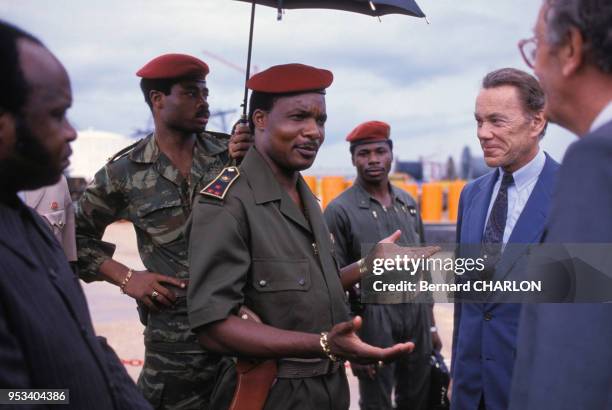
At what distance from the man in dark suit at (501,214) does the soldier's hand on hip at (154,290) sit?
149 centimetres

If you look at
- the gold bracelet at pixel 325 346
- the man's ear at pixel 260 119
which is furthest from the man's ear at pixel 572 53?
the man's ear at pixel 260 119

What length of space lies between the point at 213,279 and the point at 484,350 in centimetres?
146

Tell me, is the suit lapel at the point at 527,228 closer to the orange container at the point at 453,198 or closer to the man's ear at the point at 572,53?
the man's ear at the point at 572,53

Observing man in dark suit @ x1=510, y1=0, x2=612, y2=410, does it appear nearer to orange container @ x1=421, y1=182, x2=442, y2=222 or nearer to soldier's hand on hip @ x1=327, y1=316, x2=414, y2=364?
soldier's hand on hip @ x1=327, y1=316, x2=414, y2=364

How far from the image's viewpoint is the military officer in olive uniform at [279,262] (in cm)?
244

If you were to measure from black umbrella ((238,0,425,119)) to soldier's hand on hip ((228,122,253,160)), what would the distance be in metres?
0.15

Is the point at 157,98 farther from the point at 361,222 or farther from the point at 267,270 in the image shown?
the point at 361,222

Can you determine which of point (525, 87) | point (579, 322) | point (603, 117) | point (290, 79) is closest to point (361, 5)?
point (525, 87)

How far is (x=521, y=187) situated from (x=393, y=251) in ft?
2.45

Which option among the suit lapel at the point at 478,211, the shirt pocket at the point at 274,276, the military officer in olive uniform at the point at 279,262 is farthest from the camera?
the suit lapel at the point at 478,211

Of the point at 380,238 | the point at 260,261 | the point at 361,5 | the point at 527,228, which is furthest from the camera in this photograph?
the point at 380,238

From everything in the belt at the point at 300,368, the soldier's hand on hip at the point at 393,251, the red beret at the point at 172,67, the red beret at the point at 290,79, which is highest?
the red beret at the point at 172,67

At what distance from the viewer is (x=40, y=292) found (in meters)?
1.59

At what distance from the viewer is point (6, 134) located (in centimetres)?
154
